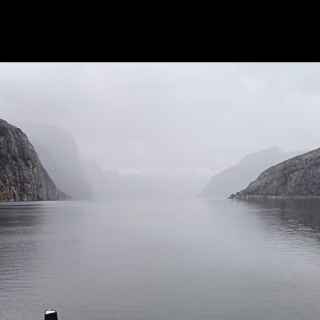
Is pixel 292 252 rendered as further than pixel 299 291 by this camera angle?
Yes

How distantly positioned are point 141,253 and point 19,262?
75.0 ft

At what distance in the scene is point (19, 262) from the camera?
2502 inches
